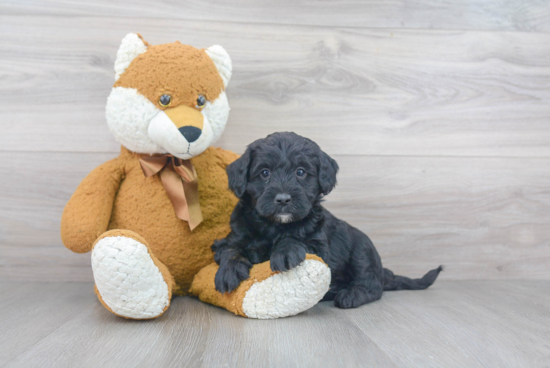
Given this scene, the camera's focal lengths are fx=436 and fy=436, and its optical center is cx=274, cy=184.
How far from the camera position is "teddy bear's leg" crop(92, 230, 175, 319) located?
3.78 feet

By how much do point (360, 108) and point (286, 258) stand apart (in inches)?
38.5

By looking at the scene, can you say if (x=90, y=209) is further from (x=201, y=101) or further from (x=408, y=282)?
(x=408, y=282)

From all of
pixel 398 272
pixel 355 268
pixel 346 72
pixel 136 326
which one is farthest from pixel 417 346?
pixel 346 72

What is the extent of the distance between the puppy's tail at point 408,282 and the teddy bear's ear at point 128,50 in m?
1.25

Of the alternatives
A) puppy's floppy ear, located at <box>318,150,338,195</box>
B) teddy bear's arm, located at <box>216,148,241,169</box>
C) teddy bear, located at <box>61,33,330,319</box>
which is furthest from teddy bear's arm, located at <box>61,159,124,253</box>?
puppy's floppy ear, located at <box>318,150,338,195</box>

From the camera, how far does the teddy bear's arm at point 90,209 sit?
1380 millimetres

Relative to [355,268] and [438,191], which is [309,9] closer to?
[438,191]

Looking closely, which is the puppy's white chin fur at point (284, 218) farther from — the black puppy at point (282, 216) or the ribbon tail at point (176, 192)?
the ribbon tail at point (176, 192)

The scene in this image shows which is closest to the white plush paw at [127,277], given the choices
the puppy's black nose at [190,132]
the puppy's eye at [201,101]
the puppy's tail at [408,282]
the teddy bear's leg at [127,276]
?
the teddy bear's leg at [127,276]

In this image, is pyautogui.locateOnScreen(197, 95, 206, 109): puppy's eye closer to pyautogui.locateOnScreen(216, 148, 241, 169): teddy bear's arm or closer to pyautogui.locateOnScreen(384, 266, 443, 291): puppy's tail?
pyautogui.locateOnScreen(216, 148, 241, 169): teddy bear's arm

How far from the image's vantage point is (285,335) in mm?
1151

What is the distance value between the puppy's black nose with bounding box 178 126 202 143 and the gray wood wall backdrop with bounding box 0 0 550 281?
0.51 m

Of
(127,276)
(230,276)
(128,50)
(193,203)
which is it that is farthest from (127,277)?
(128,50)

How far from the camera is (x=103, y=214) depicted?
144cm
